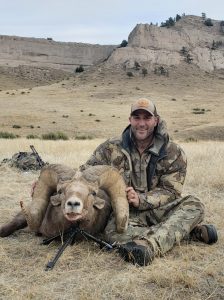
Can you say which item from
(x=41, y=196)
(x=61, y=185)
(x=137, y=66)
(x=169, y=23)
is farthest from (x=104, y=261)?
(x=169, y=23)

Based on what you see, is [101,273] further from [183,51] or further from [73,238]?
[183,51]

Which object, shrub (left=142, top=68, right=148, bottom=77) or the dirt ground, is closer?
the dirt ground

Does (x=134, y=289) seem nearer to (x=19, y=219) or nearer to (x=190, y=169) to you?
(x=19, y=219)

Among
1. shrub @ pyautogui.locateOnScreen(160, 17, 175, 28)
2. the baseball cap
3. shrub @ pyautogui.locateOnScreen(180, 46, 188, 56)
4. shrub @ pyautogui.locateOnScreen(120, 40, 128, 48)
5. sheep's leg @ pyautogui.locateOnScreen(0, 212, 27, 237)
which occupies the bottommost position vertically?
sheep's leg @ pyautogui.locateOnScreen(0, 212, 27, 237)

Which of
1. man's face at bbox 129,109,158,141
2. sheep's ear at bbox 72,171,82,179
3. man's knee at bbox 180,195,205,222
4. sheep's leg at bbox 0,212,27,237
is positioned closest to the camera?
sheep's ear at bbox 72,171,82,179

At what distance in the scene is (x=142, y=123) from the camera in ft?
22.1

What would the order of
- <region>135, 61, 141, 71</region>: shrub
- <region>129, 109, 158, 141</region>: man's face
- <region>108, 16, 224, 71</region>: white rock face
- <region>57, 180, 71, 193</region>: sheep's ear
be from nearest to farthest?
<region>57, 180, 71, 193</region>: sheep's ear
<region>129, 109, 158, 141</region>: man's face
<region>135, 61, 141, 71</region>: shrub
<region>108, 16, 224, 71</region>: white rock face

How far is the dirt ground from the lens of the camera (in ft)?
112

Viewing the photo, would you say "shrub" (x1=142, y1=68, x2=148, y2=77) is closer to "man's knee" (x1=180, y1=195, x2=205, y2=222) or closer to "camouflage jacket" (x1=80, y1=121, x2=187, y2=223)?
"camouflage jacket" (x1=80, y1=121, x2=187, y2=223)

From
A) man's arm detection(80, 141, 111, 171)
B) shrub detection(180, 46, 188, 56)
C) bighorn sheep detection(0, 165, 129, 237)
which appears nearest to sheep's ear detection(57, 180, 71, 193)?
bighorn sheep detection(0, 165, 129, 237)

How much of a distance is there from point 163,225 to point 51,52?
84.9 m

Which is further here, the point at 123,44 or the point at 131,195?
the point at 123,44

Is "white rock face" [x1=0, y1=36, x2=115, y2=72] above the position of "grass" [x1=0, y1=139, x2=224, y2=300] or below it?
above

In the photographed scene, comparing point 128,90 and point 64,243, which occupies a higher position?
point 64,243
